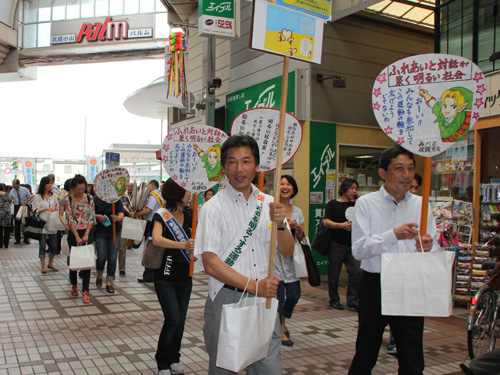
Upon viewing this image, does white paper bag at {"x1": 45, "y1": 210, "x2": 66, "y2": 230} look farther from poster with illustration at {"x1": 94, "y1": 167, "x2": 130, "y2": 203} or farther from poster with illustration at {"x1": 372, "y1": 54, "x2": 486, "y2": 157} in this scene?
poster with illustration at {"x1": 372, "y1": 54, "x2": 486, "y2": 157}

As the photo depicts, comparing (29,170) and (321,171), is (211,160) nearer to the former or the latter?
(321,171)

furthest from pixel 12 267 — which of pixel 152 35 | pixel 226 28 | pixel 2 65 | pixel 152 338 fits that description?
pixel 2 65

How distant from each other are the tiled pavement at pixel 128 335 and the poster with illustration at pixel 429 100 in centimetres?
247

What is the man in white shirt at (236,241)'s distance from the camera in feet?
8.41

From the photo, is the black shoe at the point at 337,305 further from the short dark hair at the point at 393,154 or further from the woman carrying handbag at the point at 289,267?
the short dark hair at the point at 393,154

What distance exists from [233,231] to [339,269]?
16.1 feet

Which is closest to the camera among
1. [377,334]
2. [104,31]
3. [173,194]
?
[377,334]

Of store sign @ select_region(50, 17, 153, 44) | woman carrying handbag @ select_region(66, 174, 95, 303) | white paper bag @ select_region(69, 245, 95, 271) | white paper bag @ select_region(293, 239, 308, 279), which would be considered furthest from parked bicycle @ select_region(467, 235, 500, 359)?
store sign @ select_region(50, 17, 153, 44)

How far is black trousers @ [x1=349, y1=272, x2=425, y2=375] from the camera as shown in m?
3.06

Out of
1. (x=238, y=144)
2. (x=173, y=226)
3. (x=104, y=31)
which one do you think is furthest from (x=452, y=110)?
(x=104, y=31)

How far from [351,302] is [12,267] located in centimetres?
758

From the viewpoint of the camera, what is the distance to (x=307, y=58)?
294 cm

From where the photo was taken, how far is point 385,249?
3.02m

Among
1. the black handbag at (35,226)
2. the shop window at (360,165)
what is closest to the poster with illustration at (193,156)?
the shop window at (360,165)
